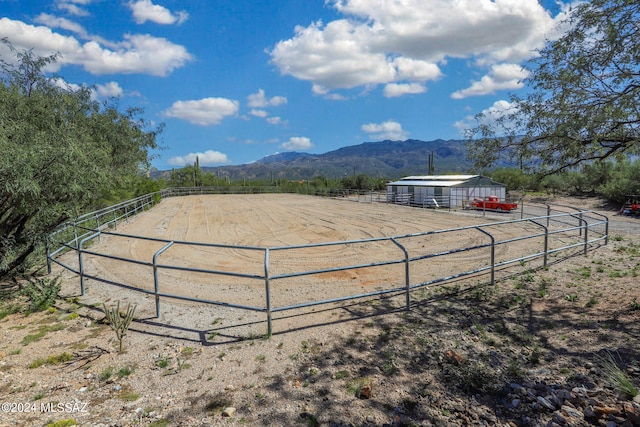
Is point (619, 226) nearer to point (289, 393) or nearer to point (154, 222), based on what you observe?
point (289, 393)

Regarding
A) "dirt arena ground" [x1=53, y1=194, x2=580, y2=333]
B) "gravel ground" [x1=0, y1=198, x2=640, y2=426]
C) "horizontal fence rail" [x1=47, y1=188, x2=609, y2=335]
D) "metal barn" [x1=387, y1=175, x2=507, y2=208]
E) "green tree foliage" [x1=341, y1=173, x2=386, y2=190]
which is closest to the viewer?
"gravel ground" [x1=0, y1=198, x2=640, y2=426]

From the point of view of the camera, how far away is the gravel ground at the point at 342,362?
3516mm

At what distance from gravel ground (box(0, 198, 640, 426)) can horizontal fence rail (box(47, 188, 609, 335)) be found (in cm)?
44

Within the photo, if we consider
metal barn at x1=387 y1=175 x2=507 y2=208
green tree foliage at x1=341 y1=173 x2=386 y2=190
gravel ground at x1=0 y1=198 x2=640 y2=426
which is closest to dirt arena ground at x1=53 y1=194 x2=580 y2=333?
gravel ground at x1=0 y1=198 x2=640 y2=426

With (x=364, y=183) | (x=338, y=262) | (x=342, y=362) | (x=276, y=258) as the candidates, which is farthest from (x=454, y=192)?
(x=342, y=362)

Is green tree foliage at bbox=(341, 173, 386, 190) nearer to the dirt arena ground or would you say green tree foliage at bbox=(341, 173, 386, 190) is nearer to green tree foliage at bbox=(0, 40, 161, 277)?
the dirt arena ground

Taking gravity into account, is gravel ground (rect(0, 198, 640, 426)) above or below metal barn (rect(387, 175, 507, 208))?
below

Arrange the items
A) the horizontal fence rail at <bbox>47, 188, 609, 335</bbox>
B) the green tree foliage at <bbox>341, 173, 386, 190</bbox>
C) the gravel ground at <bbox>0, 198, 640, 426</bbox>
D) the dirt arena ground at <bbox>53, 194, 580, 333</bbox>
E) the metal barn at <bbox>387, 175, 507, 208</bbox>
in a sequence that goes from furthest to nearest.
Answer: the green tree foliage at <bbox>341, 173, 386, 190</bbox>
the metal barn at <bbox>387, 175, 507, 208</bbox>
the dirt arena ground at <bbox>53, 194, 580, 333</bbox>
the horizontal fence rail at <bbox>47, 188, 609, 335</bbox>
the gravel ground at <bbox>0, 198, 640, 426</bbox>

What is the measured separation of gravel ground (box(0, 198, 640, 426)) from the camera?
11.5 feet

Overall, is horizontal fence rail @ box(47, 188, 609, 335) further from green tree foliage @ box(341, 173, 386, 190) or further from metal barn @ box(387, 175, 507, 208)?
green tree foliage @ box(341, 173, 386, 190)

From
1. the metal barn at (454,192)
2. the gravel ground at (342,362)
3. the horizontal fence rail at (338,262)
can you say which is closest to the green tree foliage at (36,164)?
the horizontal fence rail at (338,262)

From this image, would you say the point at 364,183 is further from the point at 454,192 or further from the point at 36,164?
the point at 36,164

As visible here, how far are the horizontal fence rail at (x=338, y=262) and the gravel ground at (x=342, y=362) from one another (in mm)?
437

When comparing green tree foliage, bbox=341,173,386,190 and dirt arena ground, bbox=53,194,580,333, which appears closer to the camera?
dirt arena ground, bbox=53,194,580,333
